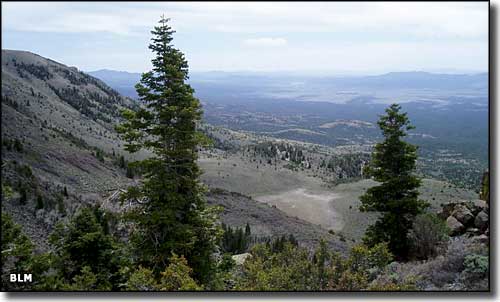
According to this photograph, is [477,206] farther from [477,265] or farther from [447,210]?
[477,265]

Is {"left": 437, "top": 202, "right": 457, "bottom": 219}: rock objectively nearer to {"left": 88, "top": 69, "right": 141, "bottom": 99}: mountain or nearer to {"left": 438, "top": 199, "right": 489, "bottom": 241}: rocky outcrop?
{"left": 438, "top": 199, "right": 489, "bottom": 241}: rocky outcrop

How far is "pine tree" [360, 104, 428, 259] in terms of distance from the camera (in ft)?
37.8

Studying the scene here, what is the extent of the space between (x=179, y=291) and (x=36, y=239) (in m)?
9.11

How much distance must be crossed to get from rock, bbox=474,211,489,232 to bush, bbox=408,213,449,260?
597 millimetres

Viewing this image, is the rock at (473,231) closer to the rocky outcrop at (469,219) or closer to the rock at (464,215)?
the rocky outcrop at (469,219)

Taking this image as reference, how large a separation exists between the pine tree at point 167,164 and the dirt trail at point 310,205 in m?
26.6

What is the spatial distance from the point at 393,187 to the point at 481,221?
9.49 feet

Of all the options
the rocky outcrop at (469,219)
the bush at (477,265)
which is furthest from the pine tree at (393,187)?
the bush at (477,265)

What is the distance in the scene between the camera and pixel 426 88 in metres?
172

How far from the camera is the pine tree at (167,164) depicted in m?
8.18

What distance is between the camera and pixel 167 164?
827 centimetres

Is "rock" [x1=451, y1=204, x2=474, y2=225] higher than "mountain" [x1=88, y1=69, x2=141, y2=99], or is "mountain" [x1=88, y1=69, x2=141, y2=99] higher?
"mountain" [x1=88, y1=69, x2=141, y2=99]

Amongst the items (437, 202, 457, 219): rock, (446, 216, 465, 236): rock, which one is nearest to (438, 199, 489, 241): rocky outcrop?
(446, 216, 465, 236): rock

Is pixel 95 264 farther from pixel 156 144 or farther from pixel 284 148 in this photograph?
pixel 284 148
